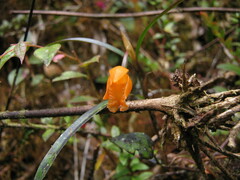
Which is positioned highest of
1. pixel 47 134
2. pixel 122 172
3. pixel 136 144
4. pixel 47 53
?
pixel 47 53

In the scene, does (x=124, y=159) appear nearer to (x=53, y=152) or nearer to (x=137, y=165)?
(x=137, y=165)

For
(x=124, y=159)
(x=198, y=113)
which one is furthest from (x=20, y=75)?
(x=198, y=113)

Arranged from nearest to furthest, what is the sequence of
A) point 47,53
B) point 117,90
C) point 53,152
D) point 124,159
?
point 53,152 < point 117,90 < point 47,53 < point 124,159

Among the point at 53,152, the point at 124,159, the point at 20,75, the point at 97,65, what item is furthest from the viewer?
the point at 97,65

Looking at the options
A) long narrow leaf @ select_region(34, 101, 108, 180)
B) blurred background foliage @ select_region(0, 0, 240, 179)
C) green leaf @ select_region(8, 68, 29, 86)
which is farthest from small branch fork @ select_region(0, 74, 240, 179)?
green leaf @ select_region(8, 68, 29, 86)

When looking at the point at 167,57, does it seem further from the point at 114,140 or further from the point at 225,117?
the point at 225,117

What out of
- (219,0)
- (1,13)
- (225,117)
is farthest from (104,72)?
(225,117)

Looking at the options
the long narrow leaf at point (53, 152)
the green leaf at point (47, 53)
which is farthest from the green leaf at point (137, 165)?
the green leaf at point (47, 53)

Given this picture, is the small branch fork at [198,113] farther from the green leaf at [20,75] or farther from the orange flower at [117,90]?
the green leaf at [20,75]
